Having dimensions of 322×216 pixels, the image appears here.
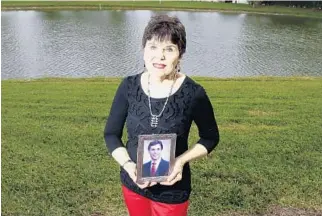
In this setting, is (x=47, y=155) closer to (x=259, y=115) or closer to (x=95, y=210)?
(x=95, y=210)

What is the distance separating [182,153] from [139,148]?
332mm

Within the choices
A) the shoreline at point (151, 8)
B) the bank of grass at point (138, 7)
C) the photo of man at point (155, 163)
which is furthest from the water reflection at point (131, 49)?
the photo of man at point (155, 163)

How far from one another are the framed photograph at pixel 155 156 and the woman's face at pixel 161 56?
13.9 inches

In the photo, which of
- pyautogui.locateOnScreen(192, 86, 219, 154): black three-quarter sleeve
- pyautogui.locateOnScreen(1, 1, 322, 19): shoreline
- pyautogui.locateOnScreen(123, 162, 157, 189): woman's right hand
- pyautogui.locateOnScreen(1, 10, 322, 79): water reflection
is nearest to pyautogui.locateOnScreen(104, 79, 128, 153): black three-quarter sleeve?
pyautogui.locateOnScreen(123, 162, 157, 189): woman's right hand

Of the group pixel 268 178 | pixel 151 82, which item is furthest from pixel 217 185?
pixel 151 82

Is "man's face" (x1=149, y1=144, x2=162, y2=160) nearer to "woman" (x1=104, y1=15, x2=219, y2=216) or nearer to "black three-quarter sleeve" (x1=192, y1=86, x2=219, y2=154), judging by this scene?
"woman" (x1=104, y1=15, x2=219, y2=216)

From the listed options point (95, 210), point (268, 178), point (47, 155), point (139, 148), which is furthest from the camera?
point (47, 155)

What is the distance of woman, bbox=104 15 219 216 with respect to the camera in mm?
2445

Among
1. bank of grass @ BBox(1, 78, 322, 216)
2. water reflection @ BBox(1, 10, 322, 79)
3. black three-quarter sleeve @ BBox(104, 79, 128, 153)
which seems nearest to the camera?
black three-quarter sleeve @ BBox(104, 79, 128, 153)

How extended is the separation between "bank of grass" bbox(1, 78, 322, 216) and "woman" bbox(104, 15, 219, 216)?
2.00 m

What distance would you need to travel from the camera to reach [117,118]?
8.61 ft

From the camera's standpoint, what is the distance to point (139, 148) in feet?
7.74

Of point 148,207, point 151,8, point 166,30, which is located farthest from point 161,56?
point 151,8

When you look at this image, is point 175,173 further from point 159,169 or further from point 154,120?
point 154,120
